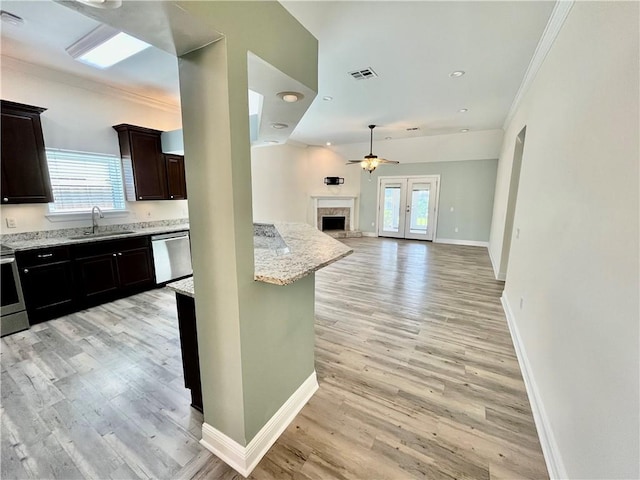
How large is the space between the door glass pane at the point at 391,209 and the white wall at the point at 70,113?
636cm

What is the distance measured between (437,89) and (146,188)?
451 cm

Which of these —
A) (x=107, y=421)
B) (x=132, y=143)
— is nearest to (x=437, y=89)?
(x=132, y=143)

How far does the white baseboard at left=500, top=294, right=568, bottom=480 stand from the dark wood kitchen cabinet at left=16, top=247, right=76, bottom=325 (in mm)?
4741

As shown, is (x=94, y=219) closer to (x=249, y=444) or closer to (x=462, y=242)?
(x=249, y=444)

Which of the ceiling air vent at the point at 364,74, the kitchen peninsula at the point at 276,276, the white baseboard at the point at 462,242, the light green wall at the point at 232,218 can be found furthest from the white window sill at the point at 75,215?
the white baseboard at the point at 462,242

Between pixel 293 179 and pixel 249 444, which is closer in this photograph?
pixel 249 444

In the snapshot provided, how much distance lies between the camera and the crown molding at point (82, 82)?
299 centimetres

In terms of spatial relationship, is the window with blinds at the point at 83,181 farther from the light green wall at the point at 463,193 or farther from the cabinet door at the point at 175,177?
the light green wall at the point at 463,193

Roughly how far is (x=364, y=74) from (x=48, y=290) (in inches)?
177

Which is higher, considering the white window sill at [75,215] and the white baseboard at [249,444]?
the white window sill at [75,215]

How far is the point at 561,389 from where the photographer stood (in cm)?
148

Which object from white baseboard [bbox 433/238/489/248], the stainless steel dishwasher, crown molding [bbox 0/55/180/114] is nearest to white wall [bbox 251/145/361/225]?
the stainless steel dishwasher

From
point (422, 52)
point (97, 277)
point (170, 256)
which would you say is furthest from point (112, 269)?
point (422, 52)

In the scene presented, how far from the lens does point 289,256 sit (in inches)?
66.2
